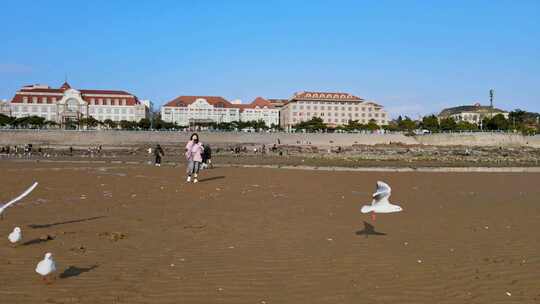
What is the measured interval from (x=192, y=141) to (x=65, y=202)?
6209 millimetres

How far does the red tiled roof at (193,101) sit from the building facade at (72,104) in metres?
14.0

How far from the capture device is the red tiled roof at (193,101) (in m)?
154

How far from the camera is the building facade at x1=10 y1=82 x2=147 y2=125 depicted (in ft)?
438

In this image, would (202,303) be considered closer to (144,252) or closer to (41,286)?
(41,286)

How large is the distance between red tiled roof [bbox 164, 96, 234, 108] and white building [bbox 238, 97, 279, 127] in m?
5.04

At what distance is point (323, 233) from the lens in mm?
7727

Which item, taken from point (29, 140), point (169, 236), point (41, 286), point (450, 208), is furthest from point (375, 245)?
point (29, 140)

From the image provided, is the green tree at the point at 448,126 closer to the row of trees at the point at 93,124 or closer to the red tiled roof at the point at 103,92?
the row of trees at the point at 93,124

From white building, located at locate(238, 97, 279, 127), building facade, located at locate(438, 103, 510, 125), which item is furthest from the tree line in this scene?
building facade, located at locate(438, 103, 510, 125)

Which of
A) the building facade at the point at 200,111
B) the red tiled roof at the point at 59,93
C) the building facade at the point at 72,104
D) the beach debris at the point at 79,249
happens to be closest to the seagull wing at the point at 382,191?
the beach debris at the point at 79,249

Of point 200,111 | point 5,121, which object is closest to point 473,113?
point 200,111

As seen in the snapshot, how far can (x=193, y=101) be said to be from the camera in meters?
154

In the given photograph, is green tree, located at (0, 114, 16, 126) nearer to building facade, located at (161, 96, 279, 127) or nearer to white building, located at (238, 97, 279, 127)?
building facade, located at (161, 96, 279, 127)

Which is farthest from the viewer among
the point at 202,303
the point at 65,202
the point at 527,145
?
the point at 527,145
